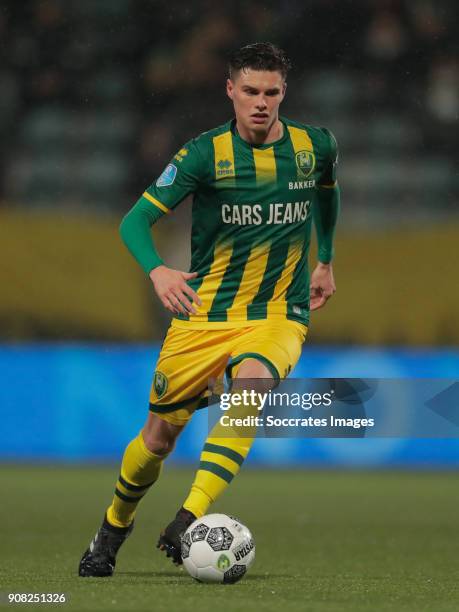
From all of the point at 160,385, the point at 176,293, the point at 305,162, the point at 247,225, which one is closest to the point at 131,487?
the point at 160,385

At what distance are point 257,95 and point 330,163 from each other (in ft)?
1.53

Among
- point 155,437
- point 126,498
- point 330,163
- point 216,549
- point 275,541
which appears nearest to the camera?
point 216,549

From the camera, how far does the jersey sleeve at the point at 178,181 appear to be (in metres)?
4.63

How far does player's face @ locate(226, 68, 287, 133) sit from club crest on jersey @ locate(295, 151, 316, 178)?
0.17 meters

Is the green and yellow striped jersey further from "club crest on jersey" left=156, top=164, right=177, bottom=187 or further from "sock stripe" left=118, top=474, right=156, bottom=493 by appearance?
"sock stripe" left=118, top=474, right=156, bottom=493

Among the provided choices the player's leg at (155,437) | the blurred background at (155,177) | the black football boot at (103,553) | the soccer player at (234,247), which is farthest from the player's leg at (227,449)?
the blurred background at (155,177)

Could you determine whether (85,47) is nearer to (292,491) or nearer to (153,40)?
(153,40)

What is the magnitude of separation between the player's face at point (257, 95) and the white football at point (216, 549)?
1385mm

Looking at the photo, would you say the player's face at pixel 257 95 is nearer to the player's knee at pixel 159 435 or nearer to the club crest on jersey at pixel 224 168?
the club crest on jersey at pixel 224 168

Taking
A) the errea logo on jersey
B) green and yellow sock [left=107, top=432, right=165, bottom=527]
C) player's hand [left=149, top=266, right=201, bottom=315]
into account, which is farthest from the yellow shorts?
the errea logo on jersey

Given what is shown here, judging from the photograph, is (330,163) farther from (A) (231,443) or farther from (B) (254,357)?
(A) (231,443)

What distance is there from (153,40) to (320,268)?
Result: 9612 millimetres

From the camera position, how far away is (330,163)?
16.3 feet

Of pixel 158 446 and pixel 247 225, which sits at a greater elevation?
pixel 247 225
